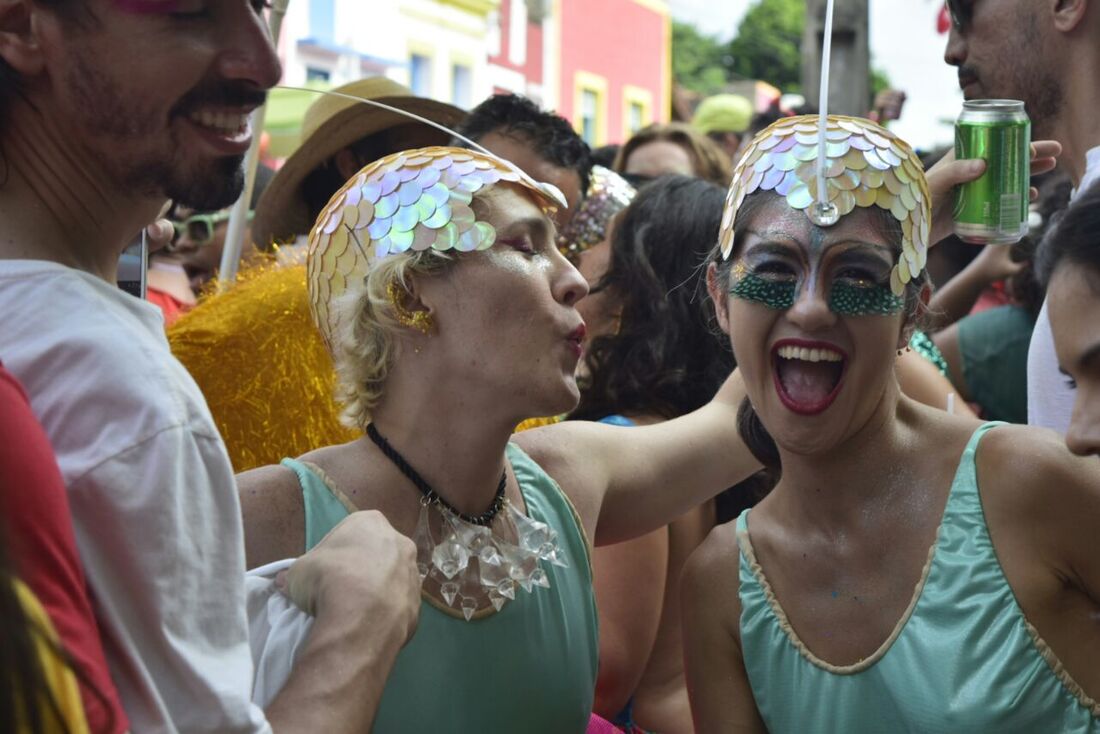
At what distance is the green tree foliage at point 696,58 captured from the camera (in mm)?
44250

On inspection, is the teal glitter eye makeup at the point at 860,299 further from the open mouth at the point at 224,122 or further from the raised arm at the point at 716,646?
the open mouth at the point at 224,122

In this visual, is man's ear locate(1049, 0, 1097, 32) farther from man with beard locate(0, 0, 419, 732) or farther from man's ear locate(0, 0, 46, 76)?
man's ear locate(0, 0, 46, 76)

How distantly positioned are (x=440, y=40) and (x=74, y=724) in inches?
762

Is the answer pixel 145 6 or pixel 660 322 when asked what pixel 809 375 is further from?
pixel 145 6

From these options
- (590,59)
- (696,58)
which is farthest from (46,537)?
(696,58)

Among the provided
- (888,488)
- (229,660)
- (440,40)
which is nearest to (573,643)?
(888,488)

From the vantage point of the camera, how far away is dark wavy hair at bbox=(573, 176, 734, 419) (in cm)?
331

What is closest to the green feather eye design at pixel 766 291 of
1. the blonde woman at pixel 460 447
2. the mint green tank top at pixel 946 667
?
Answer: the blonde woman at pixel 460 447

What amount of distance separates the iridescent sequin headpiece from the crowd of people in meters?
0.52

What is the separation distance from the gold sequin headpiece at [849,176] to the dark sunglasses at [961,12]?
0.62 metres

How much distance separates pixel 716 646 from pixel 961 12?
1.54 metres

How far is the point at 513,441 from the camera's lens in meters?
2.69

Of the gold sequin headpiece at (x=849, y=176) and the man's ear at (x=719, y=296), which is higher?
the gold sequin headpiece at (x=849, y=176)

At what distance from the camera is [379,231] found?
2.50 m
